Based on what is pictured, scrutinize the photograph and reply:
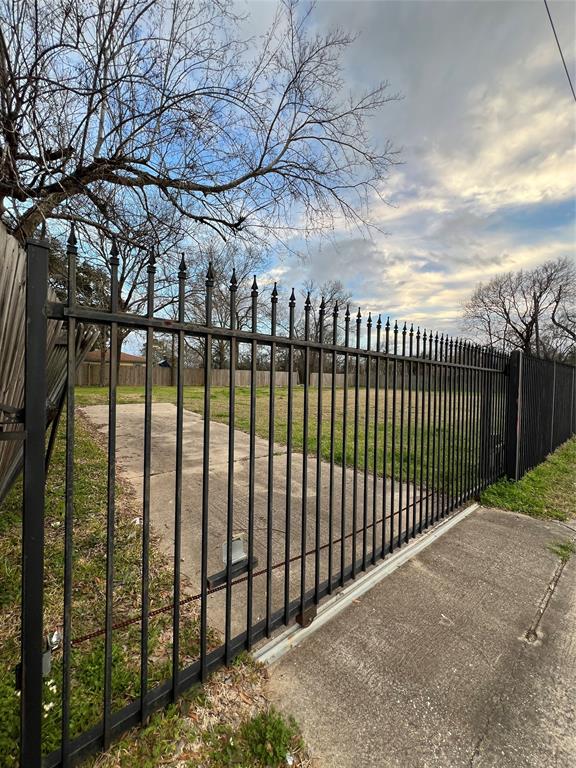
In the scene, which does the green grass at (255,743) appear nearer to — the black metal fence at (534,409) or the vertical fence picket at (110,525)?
the vertical fence picket at (110,525)

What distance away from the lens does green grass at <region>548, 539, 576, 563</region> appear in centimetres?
294

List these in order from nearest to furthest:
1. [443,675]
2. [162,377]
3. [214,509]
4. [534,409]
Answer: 1. [443,675]
2. [214,509]
3. [534,409]
4. [162,377]

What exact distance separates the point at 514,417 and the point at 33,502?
195 inches

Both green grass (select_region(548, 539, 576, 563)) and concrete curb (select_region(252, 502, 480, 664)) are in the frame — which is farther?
green grass (select_region(548, 539, 576, 563))

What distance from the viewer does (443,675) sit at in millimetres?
1715

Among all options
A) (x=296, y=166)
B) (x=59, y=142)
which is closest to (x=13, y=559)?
(x=59, y=142)

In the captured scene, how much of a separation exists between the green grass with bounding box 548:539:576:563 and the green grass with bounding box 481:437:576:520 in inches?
24.6

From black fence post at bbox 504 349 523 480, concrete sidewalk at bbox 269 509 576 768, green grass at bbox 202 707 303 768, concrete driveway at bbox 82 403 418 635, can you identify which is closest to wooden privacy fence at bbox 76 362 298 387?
concrete driveway at bbox 82 403 418 635

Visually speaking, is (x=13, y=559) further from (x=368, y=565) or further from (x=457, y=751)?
(x=457, y=751)

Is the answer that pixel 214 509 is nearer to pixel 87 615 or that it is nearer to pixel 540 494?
pixel 87 615

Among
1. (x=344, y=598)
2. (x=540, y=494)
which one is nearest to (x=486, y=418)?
(x=540, y=494)

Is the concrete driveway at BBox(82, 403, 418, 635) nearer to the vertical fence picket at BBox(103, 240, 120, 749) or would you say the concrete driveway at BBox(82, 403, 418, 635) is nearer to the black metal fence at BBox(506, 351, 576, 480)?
the vertical fence picket at BBox(103, 240, 120, 749)

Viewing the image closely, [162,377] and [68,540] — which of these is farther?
[162,377]

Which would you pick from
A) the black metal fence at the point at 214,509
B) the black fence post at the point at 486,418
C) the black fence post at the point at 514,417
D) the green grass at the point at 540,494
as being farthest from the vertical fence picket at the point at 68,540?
the black fence post at the point at 514,417
